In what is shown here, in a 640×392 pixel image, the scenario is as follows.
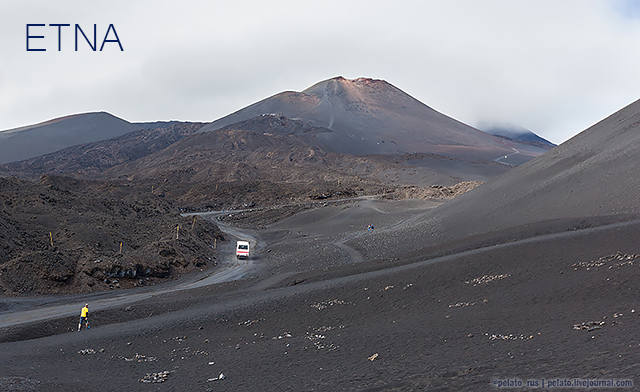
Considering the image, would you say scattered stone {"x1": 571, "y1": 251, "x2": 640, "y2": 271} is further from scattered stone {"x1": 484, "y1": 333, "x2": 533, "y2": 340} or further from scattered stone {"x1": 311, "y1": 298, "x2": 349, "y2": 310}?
scattered stone {"x1": 311, "y1": 298, "x2": 349, "y2": 310}

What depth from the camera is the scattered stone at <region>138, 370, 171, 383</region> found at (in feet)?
37.2

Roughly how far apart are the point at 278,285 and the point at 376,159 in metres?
109

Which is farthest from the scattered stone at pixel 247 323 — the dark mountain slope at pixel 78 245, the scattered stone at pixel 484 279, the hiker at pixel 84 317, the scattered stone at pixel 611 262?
the dark mountain slope at pixel 78 245

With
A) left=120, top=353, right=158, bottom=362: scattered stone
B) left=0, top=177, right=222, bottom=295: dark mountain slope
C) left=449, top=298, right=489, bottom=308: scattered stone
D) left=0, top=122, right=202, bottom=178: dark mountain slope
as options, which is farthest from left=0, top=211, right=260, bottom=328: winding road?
left=0, top=122, right=202, bottom=178: dark mountain slope

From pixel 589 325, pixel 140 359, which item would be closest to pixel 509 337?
pixel 589 325

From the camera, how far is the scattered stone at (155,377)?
447 inches

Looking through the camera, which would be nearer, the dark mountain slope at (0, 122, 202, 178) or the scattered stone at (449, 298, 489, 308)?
the scattered stone at (449, 298, 489, 308)

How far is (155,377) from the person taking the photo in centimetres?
1160

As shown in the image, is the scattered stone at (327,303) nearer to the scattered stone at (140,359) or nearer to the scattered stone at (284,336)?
the scattered stone at (284,336)

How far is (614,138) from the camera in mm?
30594

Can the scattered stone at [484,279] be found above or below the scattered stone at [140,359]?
above

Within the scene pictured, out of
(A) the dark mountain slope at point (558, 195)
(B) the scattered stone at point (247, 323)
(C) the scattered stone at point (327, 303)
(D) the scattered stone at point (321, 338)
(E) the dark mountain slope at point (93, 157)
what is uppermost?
(E) the dark mountain slope at point (93, 157)

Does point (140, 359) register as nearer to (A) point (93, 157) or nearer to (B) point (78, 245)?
(B) point (78, 245)

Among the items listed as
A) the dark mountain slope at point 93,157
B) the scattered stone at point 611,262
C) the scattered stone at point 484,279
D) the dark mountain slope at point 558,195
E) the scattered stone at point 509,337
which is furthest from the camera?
the dark mountain slope at point 93,157
